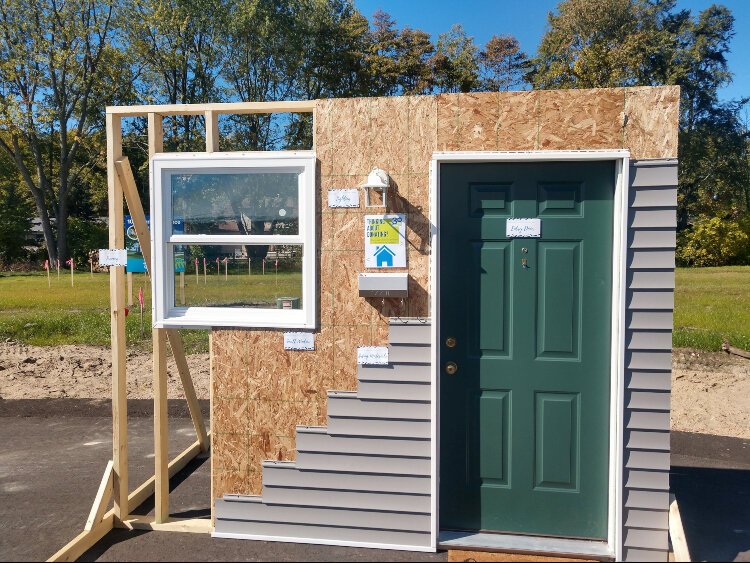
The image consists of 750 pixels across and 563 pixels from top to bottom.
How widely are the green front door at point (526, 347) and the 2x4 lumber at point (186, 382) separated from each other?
2192 mm

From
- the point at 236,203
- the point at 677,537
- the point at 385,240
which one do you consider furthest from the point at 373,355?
the point at 677,537

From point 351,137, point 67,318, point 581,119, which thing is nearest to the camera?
point 581,119

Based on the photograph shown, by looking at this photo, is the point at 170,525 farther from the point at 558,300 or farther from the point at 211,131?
the point at 558,300

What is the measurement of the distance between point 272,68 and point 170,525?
25598mm

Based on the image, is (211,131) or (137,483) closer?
(211,131)

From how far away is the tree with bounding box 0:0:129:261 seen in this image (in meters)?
24.7

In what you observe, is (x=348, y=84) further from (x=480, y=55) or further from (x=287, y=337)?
(x=287, y=337)

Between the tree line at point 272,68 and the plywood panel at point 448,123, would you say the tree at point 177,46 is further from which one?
the plywood panel at point 448,123

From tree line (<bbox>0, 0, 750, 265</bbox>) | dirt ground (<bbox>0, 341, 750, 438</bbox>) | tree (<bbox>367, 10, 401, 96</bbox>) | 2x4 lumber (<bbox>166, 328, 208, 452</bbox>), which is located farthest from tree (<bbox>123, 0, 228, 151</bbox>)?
2x4 lumber (<bbox>166, 328, 208, 452</bbox>)

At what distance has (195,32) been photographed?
26.9 m

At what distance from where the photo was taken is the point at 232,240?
391cm

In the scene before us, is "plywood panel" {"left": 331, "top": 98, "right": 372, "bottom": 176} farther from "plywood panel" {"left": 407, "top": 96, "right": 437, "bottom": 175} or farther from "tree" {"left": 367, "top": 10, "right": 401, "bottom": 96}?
"tree" {"left": 367, "top": 10, "right": 401, "bottom": 96}

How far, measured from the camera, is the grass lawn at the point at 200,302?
4027 millimetres

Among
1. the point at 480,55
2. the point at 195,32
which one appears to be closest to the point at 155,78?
the point at 195,32
